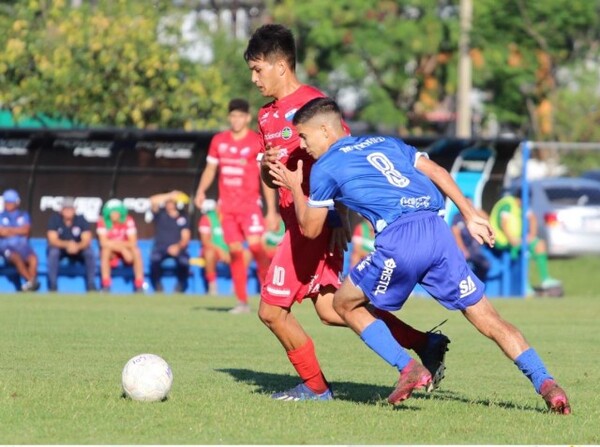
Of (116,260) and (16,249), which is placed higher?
(16,249)

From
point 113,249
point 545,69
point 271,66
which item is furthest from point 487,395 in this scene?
point 545,69

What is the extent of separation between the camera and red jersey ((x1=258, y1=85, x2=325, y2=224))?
28.9 feet

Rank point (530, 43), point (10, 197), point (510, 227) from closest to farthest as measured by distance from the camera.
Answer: point (10, 197) < point (510, 227) < point (530, 43)

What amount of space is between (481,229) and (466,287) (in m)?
0.37

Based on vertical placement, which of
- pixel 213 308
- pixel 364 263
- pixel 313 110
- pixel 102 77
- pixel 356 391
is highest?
pixel 313 110

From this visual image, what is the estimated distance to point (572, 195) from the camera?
2914cm

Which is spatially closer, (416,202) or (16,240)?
(416,202)

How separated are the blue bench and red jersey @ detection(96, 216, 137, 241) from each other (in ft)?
1.95

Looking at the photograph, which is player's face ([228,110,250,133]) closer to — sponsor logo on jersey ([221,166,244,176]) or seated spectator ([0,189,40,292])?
sponsor logo on jersey ([221,166,244,176])

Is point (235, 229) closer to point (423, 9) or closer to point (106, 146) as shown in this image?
point (106, 146)

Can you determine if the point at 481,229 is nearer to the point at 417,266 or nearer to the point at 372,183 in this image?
the point at 417,266

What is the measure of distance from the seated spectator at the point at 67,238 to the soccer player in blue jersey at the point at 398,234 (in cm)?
1320

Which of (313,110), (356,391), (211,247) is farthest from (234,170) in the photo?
(313,110)

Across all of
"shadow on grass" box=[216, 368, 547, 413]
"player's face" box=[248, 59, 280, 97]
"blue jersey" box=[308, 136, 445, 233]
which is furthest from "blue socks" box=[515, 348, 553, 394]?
"player's face" box=[248, 59, 280, 97]
